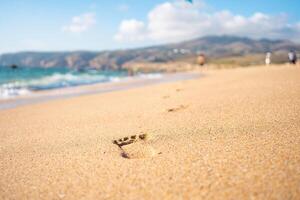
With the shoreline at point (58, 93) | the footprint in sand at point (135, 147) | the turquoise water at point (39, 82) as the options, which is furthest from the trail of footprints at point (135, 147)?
the turquoise water at point (39, 82)

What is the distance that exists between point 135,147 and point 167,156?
0.64 metres

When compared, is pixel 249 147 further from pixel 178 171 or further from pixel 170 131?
pixel 170 131

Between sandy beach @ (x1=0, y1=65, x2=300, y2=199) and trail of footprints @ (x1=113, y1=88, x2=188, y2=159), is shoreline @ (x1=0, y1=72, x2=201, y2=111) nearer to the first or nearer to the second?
sandy beach @ (x1=0, y1=65, x2=300, y2=199)

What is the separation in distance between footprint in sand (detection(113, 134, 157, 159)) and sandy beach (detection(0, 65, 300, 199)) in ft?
0.04

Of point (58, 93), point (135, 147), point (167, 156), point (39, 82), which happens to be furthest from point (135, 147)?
point (39, 82)

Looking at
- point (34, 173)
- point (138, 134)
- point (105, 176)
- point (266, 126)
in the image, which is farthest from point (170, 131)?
point (34, 173)

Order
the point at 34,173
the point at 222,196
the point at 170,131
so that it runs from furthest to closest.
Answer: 1. the point at 170,131
2. the point at 34,173
3. the point at 222,196

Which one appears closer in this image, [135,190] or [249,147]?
[135,190]

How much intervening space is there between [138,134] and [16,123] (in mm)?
3206

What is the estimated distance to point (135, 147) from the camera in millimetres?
3557

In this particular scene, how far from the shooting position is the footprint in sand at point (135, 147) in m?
3.29

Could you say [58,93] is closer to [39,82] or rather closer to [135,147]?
[135,147]

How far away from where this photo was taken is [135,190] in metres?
2.37

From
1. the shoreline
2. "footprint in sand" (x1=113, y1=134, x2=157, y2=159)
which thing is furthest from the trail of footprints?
the shoreline
